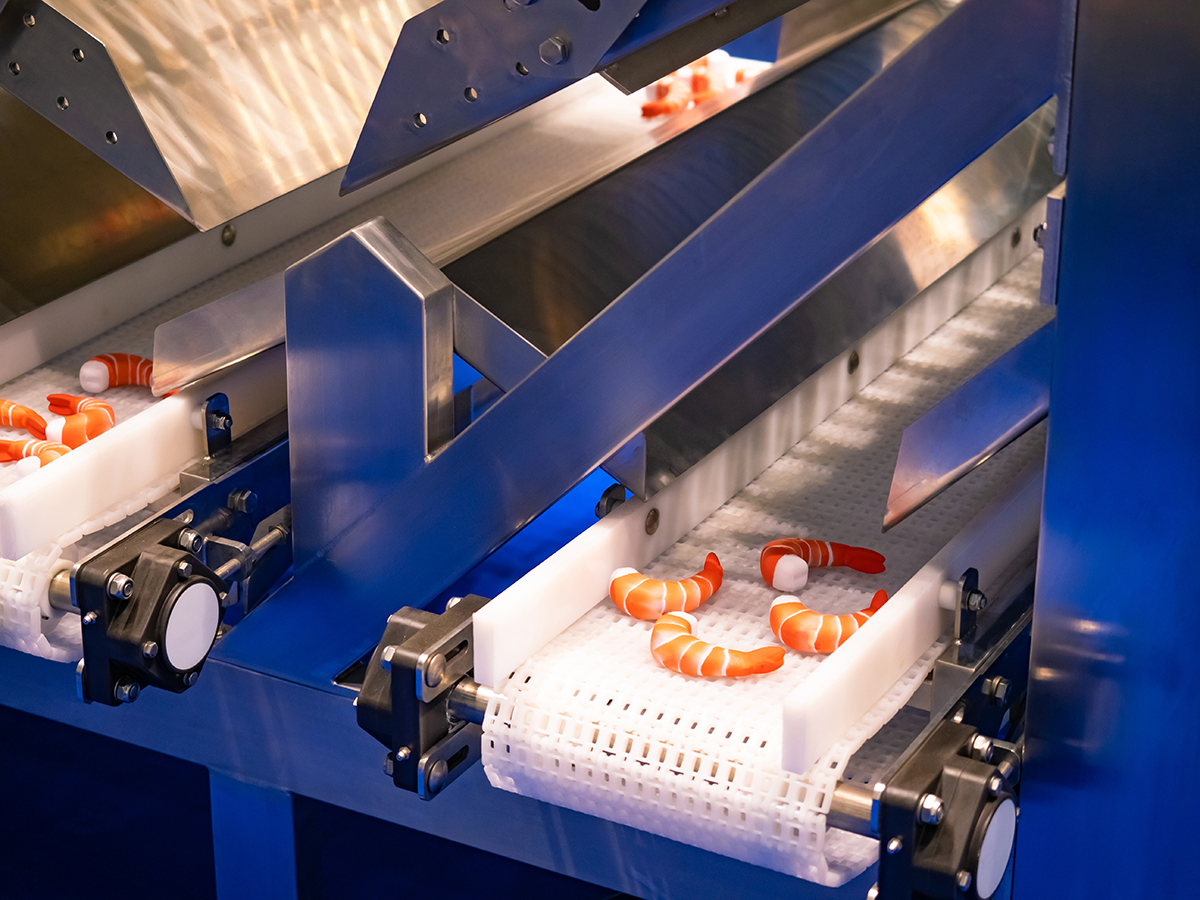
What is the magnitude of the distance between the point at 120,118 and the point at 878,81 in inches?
27.1

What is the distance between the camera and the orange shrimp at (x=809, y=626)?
1.25m

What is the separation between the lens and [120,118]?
1.37 m

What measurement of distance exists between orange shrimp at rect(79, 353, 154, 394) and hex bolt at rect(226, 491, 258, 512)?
0.96ft

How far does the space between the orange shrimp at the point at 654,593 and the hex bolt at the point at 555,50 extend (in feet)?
1.45

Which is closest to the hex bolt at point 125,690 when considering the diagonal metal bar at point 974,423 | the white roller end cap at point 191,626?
the white roller end cap at point 191,626

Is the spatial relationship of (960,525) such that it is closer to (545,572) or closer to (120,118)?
(545,572)

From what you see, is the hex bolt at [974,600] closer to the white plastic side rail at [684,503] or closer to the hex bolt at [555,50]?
the white plastic side rail at [684,503]

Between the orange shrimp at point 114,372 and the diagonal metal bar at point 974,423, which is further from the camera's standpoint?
the orange shrimp at point 114,372

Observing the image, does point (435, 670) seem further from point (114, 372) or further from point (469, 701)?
point (114, 372)

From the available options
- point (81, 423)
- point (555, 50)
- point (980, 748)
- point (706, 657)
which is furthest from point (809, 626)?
point (81, 423)

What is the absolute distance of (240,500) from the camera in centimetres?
151

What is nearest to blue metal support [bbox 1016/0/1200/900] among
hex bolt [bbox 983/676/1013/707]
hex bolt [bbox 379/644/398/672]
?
hex bolt [bbox 983/676/1013/707]

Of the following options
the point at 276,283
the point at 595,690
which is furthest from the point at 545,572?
the point at 276,283

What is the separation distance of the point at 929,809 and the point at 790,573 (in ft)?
1.22
